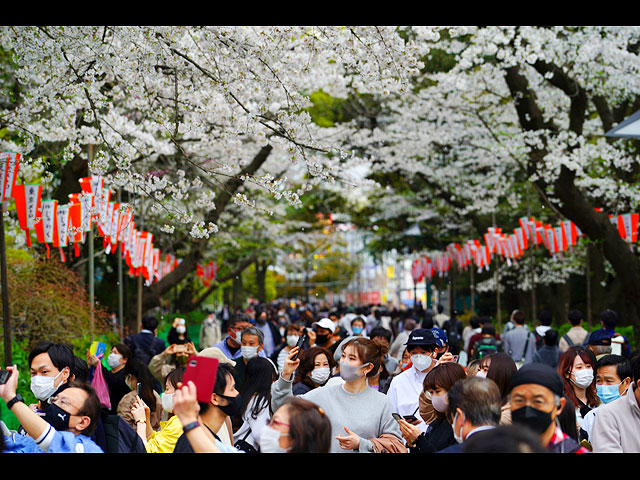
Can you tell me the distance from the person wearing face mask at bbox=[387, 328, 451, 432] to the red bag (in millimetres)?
2645

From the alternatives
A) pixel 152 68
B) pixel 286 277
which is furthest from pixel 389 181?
pixel 286 277

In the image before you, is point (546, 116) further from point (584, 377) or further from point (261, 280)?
point (261, 280)

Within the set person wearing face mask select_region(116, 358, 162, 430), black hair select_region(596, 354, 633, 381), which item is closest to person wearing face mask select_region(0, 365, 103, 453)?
person wearing face mask select_region(116, 358, 162, 430)

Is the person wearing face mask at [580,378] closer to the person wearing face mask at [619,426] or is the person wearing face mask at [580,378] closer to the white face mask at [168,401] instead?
the person wearing face mask at [619,426]

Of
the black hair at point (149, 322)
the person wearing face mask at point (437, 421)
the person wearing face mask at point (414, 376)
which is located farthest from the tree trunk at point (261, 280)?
the person wearing face mask at point (437, 421)

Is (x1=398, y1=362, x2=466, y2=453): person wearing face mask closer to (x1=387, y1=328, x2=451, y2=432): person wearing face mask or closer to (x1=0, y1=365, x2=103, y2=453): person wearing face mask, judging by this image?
(x1=387, y1=328, x2=451, y2=432): person wearing face mask

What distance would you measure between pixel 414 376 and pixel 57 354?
2974 millimetres

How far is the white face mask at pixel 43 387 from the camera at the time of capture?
5.43 metres

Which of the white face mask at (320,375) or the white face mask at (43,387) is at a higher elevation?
the white face mask at (43,387)

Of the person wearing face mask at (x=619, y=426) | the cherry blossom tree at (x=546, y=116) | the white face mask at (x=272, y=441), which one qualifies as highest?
the cherry blossom tree at (x=546, y=116)

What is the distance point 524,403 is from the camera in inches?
145

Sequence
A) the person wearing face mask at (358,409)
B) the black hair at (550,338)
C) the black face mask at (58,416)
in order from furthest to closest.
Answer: the black hair at (550,338) → the person wearing face mask at (358,409) → the black face mask at (58,416)

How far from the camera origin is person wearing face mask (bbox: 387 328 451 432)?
6.24 m
